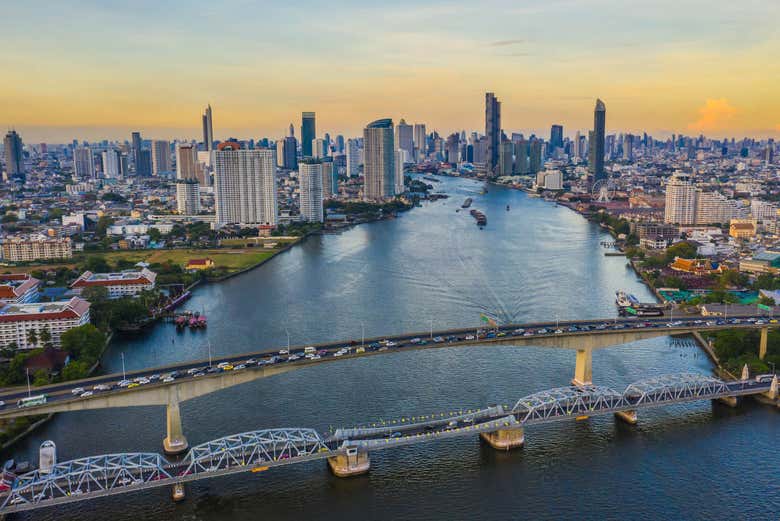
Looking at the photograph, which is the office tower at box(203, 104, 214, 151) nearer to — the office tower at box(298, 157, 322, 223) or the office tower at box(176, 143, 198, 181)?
the office tower at box(176, 143, 198, 181)

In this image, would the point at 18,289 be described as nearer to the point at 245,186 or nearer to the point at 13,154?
the point at 245,186

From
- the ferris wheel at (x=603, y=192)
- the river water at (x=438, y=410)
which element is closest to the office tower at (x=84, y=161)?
the ferris wheel at (x=603, y=192)

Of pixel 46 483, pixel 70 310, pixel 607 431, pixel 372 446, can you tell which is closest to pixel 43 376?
pixel 70 310

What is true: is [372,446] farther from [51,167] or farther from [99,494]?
[51,167]

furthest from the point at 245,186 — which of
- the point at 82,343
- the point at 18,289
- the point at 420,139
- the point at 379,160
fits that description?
the point at 420,139

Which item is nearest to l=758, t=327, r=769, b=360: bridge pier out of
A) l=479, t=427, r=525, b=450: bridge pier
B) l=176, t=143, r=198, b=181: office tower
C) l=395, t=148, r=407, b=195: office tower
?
l=479, t=427, r=525, b=450: bridge pier
